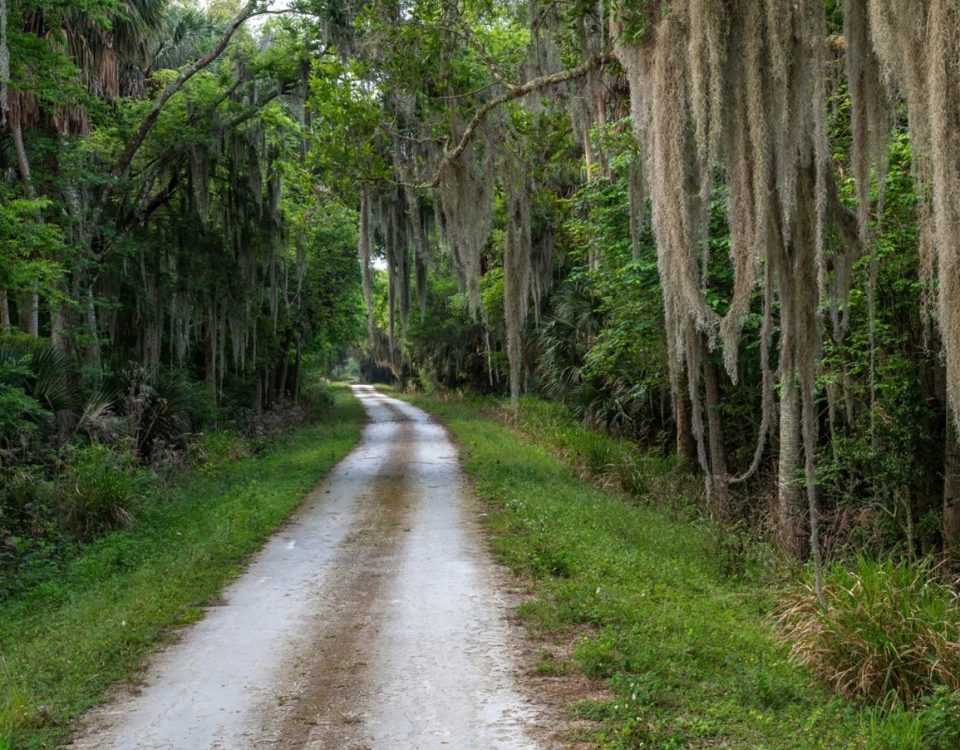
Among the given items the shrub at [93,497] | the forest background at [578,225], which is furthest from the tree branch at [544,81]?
the shrub at [93,497]

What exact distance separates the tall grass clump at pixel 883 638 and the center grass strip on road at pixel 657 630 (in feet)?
0.71

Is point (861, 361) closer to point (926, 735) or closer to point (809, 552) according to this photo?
point (809, 552)

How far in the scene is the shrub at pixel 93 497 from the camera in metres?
12.0

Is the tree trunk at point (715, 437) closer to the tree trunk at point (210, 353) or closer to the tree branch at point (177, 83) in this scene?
Result: the tree branch at point (177, 83)

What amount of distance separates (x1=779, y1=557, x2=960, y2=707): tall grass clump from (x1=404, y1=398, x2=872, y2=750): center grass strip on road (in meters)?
0.22

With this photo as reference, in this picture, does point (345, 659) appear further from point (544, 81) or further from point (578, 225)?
point (578, 225)

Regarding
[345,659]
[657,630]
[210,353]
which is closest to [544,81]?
[657,630]

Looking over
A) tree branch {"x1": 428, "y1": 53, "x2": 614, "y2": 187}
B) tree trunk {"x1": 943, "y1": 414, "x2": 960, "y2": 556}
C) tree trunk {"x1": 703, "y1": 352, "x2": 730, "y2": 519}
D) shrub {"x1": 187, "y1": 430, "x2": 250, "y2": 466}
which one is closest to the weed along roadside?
tree trunk {"x1": 703, "y1": 352, "x2": 730, "y2": 519}

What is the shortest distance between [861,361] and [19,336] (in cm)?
1259

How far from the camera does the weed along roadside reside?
16.4 ft

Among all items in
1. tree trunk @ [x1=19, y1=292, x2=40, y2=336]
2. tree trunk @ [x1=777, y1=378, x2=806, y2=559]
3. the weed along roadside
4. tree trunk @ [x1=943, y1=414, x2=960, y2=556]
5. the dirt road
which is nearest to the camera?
the weed along roadside

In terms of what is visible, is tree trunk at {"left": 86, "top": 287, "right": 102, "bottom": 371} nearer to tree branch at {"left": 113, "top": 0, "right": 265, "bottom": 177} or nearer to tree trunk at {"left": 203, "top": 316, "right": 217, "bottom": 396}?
tree branch at {"left": 113, "top": 0, "right": 265, "bottom": 177}

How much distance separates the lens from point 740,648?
6.46m

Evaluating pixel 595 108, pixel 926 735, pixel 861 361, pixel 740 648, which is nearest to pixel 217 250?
pixel 595 108
